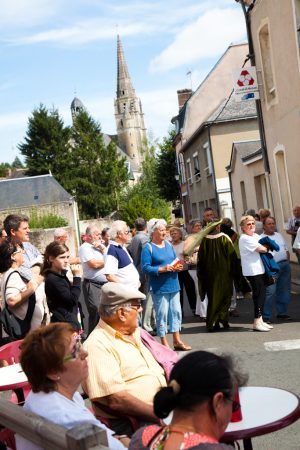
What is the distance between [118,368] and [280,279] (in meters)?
7.47

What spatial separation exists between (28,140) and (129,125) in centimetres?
8091

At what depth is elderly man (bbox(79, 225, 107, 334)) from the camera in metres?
10.1

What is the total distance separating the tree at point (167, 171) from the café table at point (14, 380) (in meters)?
59.1

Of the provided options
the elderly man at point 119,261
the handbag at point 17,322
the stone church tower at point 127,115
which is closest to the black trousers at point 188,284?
the elderly man at point 119,261

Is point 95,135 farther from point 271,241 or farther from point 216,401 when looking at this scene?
point 216,401

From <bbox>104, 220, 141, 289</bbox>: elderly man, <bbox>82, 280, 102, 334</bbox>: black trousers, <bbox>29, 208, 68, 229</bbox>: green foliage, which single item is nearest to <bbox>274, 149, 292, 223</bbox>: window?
<bbox>82, 280, 102, 334</bbox>: black trousers

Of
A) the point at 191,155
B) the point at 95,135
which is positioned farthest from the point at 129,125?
the point at 191,155

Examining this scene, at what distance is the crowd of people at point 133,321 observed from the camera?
280 centimetres

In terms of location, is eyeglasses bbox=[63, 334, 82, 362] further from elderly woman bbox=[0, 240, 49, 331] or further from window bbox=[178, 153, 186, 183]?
window bbox=[178, 153, 186, 183]

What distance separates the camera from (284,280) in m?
11.9

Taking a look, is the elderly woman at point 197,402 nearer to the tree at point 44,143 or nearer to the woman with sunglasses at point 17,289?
the woman with sunglasses at point 17,289

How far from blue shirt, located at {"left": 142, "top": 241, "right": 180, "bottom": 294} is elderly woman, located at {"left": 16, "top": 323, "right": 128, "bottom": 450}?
598 cm

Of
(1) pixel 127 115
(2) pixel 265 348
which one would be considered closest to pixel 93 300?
(2) pixel 265 348

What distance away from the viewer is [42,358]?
3816 mm
